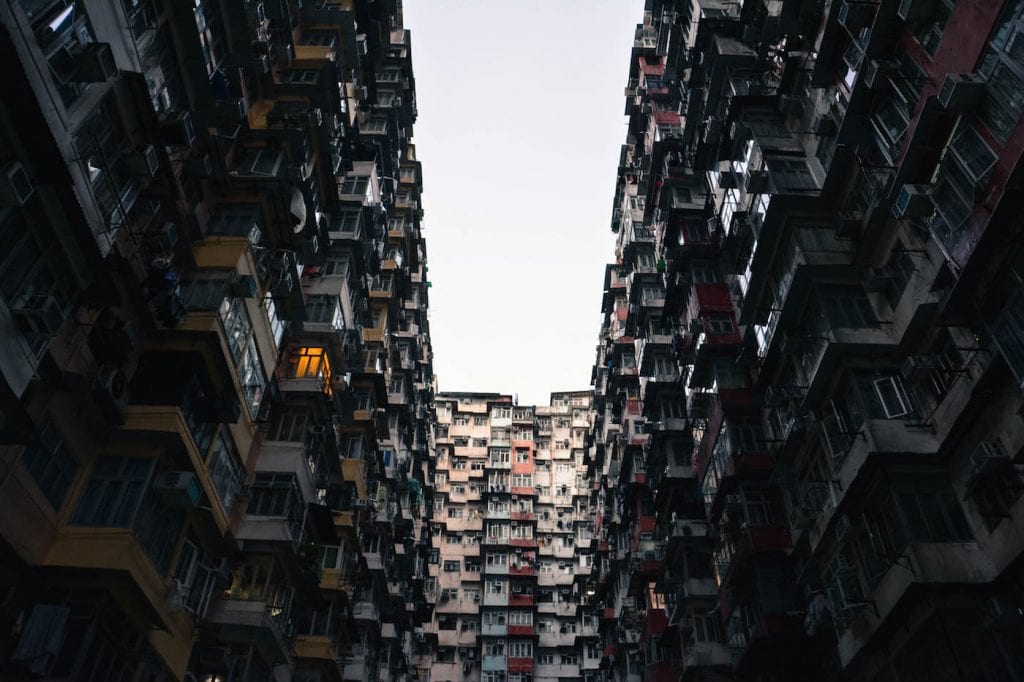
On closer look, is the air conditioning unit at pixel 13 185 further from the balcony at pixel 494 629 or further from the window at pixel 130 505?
the balcony at pixel 494 629

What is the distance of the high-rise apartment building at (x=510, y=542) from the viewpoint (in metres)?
57.9

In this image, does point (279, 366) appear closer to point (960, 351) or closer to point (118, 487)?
point (118, 487)

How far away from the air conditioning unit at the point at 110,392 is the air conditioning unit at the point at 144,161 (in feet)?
15.7

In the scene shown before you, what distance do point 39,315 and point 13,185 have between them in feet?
7.81

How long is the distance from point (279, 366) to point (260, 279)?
4735mm

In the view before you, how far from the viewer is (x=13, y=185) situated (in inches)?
487

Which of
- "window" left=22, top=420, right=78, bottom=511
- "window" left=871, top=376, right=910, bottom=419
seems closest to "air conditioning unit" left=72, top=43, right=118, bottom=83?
"window" left=22, top=420, right=78, bottom=511

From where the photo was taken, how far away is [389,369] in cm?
3953

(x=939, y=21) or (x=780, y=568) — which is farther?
(x=780, y=568)

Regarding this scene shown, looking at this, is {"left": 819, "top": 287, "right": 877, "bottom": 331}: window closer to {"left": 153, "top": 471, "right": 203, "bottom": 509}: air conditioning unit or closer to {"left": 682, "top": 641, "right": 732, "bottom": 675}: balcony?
{"left": 682, "top": 641, "right": 732, "bottom": 675}: balcony

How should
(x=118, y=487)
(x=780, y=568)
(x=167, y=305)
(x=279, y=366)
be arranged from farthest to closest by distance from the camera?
(x=279, y=366)
(x=780, y=568)
(x=167, y=305)
(x=118, y=487)

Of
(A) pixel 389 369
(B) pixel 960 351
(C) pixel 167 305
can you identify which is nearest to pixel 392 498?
(A) pixel 389 369

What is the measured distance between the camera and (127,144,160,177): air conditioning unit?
16.5 m

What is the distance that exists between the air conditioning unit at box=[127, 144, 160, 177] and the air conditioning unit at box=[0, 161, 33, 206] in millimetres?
3942
